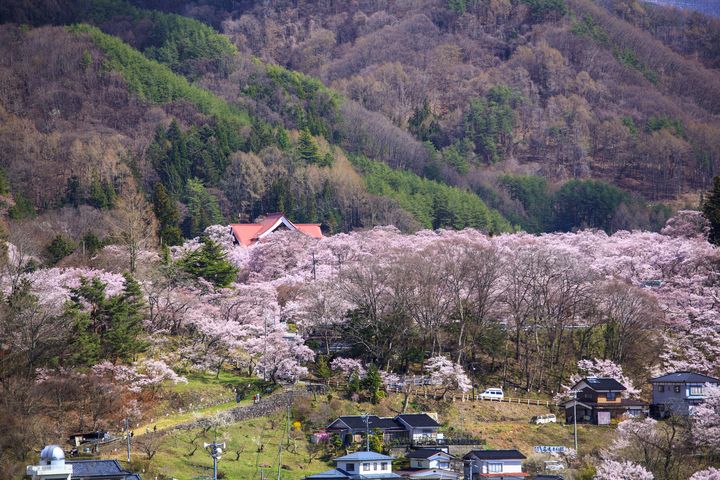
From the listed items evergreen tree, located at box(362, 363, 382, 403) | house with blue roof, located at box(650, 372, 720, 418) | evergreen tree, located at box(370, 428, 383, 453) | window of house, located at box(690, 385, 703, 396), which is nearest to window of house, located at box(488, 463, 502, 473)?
evergreen tree, located at box(370, 428, 383, 453)

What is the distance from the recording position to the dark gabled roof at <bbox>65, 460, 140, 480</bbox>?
47031mm

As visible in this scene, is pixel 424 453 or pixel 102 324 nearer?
pixel 424 453

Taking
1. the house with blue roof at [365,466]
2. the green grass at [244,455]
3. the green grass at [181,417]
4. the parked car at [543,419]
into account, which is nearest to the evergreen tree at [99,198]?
the green grass at [181,417]

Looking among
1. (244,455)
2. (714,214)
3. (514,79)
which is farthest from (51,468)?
(514,79)

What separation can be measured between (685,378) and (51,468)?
31897 millimetres

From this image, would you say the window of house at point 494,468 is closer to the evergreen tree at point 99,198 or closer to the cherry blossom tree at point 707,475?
the cherry blossom tree at point 707,475

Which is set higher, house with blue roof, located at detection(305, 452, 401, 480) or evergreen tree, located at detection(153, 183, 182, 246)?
evergreen tree, located at detection(153, 183, 182, 246)

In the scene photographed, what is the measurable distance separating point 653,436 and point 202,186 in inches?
2132

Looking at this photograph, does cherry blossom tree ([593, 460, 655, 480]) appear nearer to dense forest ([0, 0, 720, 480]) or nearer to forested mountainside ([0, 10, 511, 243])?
dense forest ([0, 0, 720, 480])

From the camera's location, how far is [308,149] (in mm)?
116438

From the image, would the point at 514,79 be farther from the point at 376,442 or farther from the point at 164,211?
the point at 376,442

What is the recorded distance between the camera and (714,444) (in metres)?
57.7

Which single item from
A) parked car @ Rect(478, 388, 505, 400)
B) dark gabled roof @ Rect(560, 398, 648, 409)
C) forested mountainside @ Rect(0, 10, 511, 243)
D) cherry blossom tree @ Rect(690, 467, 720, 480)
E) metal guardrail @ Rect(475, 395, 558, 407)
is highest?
forested mountainside @ Rect(0, 10, 511, 243)

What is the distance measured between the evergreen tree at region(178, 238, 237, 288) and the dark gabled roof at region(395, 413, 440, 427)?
16.0 metres
